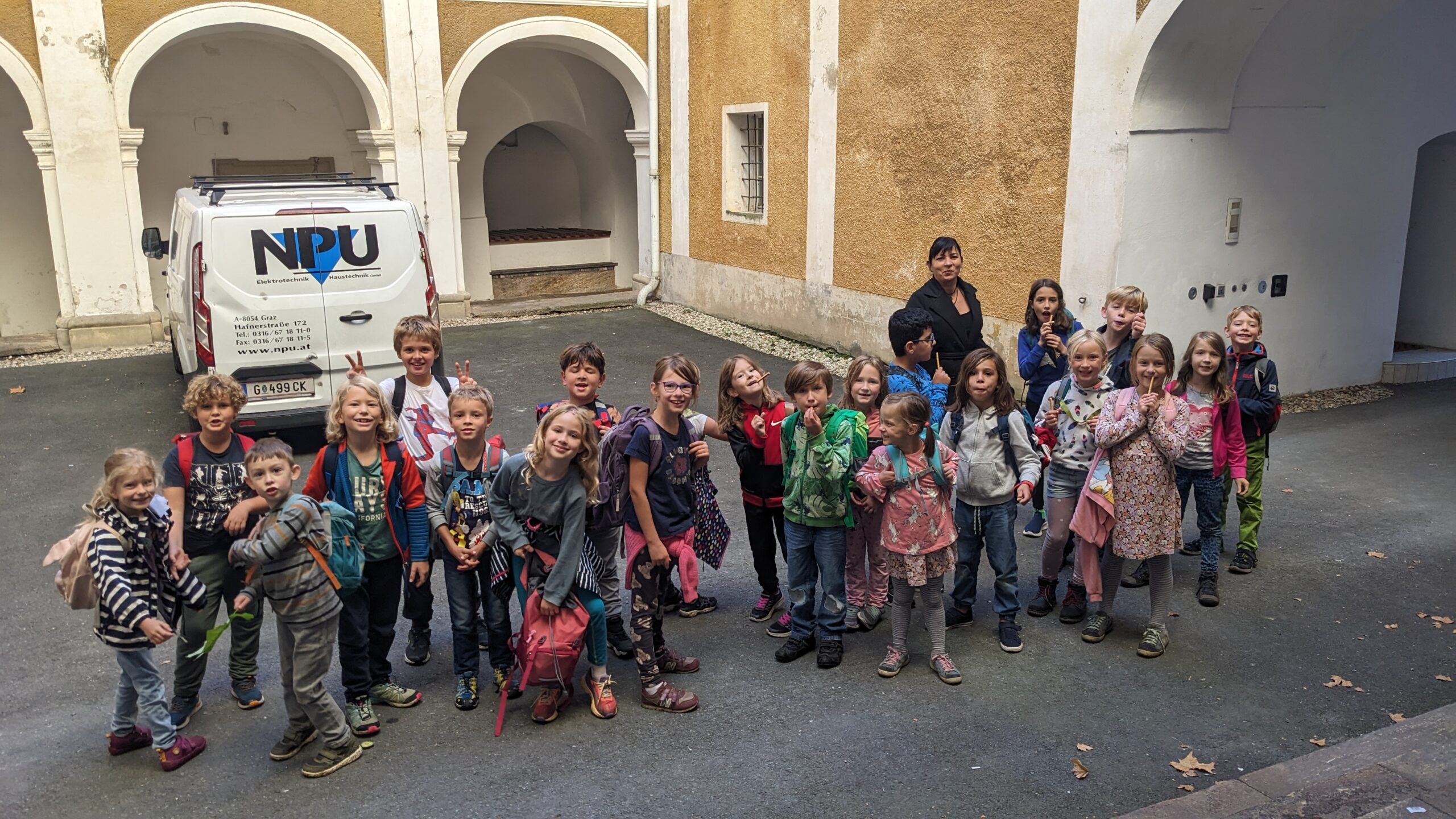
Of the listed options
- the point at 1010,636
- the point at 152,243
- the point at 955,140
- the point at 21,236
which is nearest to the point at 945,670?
the point at 1010,636

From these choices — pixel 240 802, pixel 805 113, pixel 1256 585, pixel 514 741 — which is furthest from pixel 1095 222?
pixel 240 802

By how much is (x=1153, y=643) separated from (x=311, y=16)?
12697 mm

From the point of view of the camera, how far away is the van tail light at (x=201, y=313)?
322 inches

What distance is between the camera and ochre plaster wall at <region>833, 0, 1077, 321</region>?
9594mm

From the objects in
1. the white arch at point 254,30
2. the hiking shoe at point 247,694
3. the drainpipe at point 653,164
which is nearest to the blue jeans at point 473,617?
the hiking shoe at point 247,694

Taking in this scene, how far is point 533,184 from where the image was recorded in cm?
2027

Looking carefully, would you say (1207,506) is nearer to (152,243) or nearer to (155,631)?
(155,631)

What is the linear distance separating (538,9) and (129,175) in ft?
18.3

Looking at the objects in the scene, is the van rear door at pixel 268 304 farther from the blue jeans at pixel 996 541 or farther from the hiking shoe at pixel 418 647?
the blue jeans at pixel 996 541

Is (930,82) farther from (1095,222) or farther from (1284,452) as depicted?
(1284,452)

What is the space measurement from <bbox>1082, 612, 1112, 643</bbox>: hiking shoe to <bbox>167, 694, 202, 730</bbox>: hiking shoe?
387cm

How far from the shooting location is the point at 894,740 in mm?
4305

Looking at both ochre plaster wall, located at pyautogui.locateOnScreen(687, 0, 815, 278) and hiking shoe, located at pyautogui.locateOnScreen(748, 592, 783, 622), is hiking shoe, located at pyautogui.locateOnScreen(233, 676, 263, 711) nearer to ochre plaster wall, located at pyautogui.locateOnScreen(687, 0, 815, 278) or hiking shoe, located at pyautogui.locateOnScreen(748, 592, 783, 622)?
hiking shoe, located at pyautogui.locateOnScreen(748, 592, 783, 622)

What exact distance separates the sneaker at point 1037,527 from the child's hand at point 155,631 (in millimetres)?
4681
